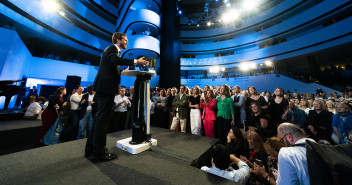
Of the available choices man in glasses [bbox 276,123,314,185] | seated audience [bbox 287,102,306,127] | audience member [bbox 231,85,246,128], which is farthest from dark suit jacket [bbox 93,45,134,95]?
seated audience [bbox 287,102,306,127]

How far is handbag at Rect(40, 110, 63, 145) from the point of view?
104 inches

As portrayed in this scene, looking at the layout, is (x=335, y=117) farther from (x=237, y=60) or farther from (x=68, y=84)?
(x=237, y=60)

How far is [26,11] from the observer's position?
22.2 ft

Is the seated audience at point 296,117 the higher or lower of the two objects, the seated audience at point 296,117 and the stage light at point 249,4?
the lower

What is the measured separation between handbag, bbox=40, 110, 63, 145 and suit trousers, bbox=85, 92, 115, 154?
1.96m

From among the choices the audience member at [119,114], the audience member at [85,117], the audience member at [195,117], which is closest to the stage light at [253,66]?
the audience member at [195,117]

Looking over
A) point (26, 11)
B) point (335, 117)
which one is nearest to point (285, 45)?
point (335, 117)

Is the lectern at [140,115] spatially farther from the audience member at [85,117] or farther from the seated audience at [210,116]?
the audience member at [85,117]

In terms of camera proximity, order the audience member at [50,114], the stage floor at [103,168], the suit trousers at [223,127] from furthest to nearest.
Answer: the suit trousers at [223,127]
the audience member at [50,114]
the stage floor at [103,168]

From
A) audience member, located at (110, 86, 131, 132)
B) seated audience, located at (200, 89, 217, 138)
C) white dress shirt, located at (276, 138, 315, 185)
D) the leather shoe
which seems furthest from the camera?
audience member, located at (110, 86, 131, 132)

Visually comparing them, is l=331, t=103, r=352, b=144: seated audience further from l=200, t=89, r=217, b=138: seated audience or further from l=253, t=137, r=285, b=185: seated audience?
l=200, t=89, r=217, b=138: seated audience

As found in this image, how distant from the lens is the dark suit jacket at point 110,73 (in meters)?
1.51

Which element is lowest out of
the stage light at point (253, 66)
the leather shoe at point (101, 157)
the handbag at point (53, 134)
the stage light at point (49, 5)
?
the handbag at point (53, 134)

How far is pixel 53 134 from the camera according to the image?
2.69 meters
